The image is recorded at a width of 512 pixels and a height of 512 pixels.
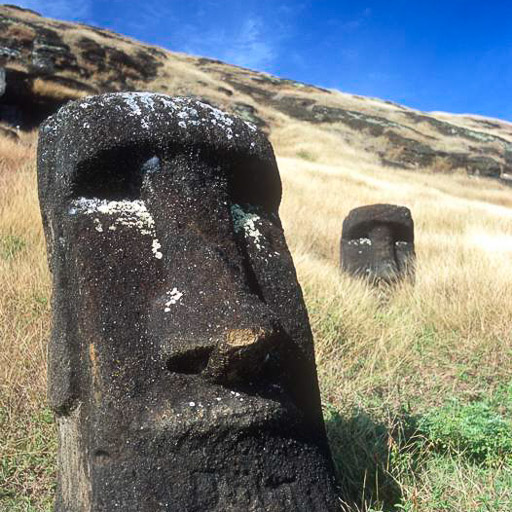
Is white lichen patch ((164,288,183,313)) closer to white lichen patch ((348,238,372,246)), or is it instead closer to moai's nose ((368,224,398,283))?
moai's nose ((368,224,398,283))

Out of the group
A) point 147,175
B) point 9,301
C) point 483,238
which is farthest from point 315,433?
point 483,238

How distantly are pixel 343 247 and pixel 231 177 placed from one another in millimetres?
4976

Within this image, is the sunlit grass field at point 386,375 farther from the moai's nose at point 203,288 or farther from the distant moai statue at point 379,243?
the moai's nose at point 203,288

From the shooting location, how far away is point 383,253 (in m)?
6.68

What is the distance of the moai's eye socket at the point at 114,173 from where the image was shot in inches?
74.5

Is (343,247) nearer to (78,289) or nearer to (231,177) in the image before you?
(231,177)

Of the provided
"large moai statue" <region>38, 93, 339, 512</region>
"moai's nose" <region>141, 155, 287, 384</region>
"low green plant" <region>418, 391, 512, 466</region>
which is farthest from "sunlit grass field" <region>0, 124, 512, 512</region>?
"moai's nose" <region>141, 155, 287, 384</region>

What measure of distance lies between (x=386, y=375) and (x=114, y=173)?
258cm

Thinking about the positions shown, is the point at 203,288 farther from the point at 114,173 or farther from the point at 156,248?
the point at 114,173

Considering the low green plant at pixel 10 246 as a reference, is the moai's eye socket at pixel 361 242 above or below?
above

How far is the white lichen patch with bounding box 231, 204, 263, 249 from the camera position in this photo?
83.4 inches

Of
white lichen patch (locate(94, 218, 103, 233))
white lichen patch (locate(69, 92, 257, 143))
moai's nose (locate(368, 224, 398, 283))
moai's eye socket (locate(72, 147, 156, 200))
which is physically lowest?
moai's nose (locate(368, 224, 398, 283))

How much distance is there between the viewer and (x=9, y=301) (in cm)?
375

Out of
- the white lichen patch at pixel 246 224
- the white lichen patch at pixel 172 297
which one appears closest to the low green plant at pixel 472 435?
the white lichen patch at pixel 246 224
